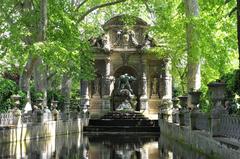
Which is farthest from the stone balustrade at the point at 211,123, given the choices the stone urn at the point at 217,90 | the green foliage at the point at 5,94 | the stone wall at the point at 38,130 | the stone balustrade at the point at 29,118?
the green foliage at the point at 5,94

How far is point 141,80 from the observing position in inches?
1455

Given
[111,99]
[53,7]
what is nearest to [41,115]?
[53,7]

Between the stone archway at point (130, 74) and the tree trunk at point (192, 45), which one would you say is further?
the stone archway at point (130, 74)

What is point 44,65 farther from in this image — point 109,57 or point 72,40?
point 109,57

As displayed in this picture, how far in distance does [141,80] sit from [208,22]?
669 inches

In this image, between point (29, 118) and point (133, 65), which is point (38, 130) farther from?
point (133, 65)

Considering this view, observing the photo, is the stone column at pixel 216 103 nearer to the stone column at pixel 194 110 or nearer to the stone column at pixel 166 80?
the stone column at pixel 194 110

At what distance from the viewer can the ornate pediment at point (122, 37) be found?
36.6 metres

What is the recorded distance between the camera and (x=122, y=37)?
3722 centimetres

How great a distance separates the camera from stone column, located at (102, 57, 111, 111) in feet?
119

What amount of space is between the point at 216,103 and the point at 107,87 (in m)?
23.3

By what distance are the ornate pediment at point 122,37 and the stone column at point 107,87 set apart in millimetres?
1298

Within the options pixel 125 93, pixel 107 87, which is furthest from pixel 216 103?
pixel 107 87

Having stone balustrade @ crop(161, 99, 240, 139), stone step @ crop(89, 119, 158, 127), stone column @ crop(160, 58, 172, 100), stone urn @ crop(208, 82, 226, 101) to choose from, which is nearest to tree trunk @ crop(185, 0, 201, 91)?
stone balustrade @ crop(161, 99, 240, 139)
